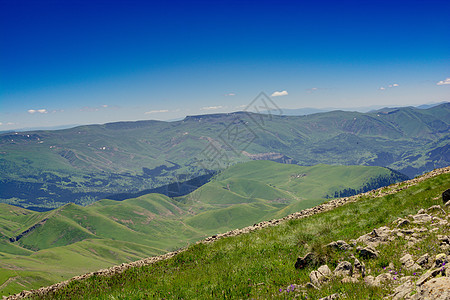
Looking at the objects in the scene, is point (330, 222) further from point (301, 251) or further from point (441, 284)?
point (441, 284)

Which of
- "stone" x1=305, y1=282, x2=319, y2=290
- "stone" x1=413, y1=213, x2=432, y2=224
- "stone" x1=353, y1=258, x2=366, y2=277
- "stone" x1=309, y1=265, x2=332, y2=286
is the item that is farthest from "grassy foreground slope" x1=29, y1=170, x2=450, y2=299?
"stone" x1=413, y1=213, x2=432, y2=224

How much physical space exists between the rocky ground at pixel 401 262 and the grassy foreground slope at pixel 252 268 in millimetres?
245

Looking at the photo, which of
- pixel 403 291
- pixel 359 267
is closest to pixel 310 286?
pixel 359 267

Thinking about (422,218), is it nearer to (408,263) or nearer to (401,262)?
(401,262)

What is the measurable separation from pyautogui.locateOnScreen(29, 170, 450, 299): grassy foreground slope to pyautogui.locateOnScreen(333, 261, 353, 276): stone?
67 cm

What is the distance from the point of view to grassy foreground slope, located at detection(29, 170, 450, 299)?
29.9ft

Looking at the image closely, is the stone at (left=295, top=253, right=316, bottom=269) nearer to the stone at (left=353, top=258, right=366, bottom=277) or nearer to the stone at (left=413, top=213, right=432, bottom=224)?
the stone at (left=353, top=258, right=366, bottom=277)

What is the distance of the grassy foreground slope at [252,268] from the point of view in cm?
912

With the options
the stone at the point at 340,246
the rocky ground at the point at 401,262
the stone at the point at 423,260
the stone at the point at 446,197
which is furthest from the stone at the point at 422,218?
the stone at the point at 423,260

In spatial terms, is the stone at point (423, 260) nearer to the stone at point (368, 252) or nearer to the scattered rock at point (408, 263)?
the scattered rock at point (408, 263)

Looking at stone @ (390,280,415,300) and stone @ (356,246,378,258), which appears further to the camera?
stone @ (356,246,378,258)

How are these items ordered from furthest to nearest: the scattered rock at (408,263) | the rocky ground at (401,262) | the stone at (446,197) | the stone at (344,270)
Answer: the stone at (446,197) → the stone at (344,270) → the scattered rock at (408,263) → the rocky ground at (401,262)

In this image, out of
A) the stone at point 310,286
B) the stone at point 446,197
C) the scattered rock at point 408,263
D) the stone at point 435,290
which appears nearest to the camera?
the stone at point 435,290

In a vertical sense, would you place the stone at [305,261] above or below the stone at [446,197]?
below
